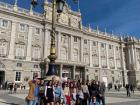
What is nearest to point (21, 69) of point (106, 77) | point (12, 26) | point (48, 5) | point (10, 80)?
point (10, 80)

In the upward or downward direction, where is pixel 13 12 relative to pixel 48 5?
downward

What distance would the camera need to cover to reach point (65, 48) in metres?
48.2

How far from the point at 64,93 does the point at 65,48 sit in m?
37.2

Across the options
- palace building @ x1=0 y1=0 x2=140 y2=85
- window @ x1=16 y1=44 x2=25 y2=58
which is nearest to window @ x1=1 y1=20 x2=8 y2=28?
palace building @ x1=0 y1=0 x2=140 y2=85

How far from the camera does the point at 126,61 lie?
65.6m

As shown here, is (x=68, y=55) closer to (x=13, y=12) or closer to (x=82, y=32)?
(x=82, y=32)

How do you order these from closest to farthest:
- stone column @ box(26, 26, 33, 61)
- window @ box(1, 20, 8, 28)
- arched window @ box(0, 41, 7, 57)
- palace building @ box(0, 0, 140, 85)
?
1. arched window @ box(0, 41, 7, 57)
2. window @ box(1, 20, 8, 28)
3. palace building @ box(0, 0, 140, 85)
4. stone column @ box(26, 26, 33, 61)

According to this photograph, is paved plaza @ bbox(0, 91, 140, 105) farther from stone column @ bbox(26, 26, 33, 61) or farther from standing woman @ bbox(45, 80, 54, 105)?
stone column @ bbox(26, 26, 33, 61)

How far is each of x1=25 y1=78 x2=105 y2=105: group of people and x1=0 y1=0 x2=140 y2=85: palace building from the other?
2768 cm

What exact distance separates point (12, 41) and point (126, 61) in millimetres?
41139

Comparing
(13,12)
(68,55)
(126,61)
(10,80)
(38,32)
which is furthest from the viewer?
(126,61)

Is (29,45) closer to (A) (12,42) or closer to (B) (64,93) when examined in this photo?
(A) (12,42)

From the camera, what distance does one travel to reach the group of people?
395 inches

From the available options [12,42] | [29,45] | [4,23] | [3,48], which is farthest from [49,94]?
[29,45]
